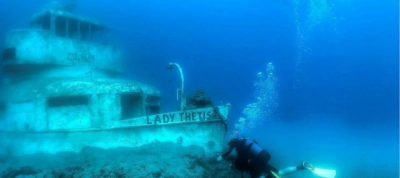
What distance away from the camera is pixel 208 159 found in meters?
7.48

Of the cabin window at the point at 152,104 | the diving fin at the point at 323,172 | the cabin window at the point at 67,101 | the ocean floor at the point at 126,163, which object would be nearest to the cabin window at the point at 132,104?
the cabin window at the point at 152,104

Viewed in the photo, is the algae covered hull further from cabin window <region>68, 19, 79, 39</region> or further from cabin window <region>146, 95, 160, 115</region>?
cabin window <region>68, 19, 79, 39</region>

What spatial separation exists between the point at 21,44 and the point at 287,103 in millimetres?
85385

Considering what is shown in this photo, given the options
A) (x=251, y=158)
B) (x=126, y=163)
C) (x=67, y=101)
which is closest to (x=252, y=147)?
(x=251, y=158)

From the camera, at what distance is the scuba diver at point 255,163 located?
5.26m

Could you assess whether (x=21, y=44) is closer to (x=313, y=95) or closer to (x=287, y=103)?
(x=287, y=103)

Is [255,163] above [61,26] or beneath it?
beneath

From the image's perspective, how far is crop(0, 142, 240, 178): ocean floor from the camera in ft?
21.1

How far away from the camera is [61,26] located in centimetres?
1164

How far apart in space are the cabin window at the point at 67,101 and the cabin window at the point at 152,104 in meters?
2.35

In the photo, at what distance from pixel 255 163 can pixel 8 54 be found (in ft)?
37.1

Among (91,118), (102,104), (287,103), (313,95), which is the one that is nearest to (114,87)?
(102,104)

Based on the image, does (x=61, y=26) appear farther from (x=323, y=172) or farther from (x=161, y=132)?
(x=323, y=172)

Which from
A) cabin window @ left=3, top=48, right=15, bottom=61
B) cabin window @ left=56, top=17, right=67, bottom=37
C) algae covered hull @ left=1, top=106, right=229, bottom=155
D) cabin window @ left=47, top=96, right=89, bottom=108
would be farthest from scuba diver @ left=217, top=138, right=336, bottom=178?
cabin window @ left=3, top=48, right=15, bottom=61
